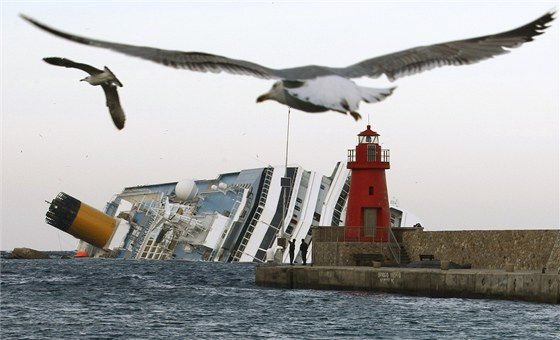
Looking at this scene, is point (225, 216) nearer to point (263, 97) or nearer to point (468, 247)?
point (468, 247)

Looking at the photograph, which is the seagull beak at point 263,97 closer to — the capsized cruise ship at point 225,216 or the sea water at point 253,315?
the sea water at point 253,315

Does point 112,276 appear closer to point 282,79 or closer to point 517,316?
point 517,316

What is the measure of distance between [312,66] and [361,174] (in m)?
43.9

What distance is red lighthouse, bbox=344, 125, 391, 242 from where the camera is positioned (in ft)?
156

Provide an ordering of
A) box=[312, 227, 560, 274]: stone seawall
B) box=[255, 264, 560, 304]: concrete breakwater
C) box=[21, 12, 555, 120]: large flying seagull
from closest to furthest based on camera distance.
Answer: box=[21, 12, 555, 120]: large flying seagull
box=[255, 264, 560, 304]: concrete breakwater
box=[312, 227, 560, 274]: stone seawall

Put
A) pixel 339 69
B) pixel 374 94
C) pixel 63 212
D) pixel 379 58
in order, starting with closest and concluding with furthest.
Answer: pixel 374 94
pixel 339 69
pixel 379 58
pixel 63 212

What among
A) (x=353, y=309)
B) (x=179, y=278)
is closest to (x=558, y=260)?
(x=353, y=309)

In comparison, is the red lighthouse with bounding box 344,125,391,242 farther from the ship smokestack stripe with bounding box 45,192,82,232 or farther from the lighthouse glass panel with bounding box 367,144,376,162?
the ship smokestack stripe with bounding box 45,192,82,232

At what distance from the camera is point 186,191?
79.8 m

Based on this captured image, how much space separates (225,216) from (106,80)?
71.2 meters

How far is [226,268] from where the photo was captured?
70.4 meters

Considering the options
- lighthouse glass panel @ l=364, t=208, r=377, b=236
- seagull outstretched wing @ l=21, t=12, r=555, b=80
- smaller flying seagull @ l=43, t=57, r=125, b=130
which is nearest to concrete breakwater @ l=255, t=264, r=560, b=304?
lighthouse glass panel @ l=364, t=208, r=377, b=236

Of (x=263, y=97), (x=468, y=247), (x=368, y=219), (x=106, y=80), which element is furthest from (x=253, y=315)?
(x=263, y=97)

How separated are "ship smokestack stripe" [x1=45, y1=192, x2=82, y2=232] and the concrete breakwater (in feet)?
111
